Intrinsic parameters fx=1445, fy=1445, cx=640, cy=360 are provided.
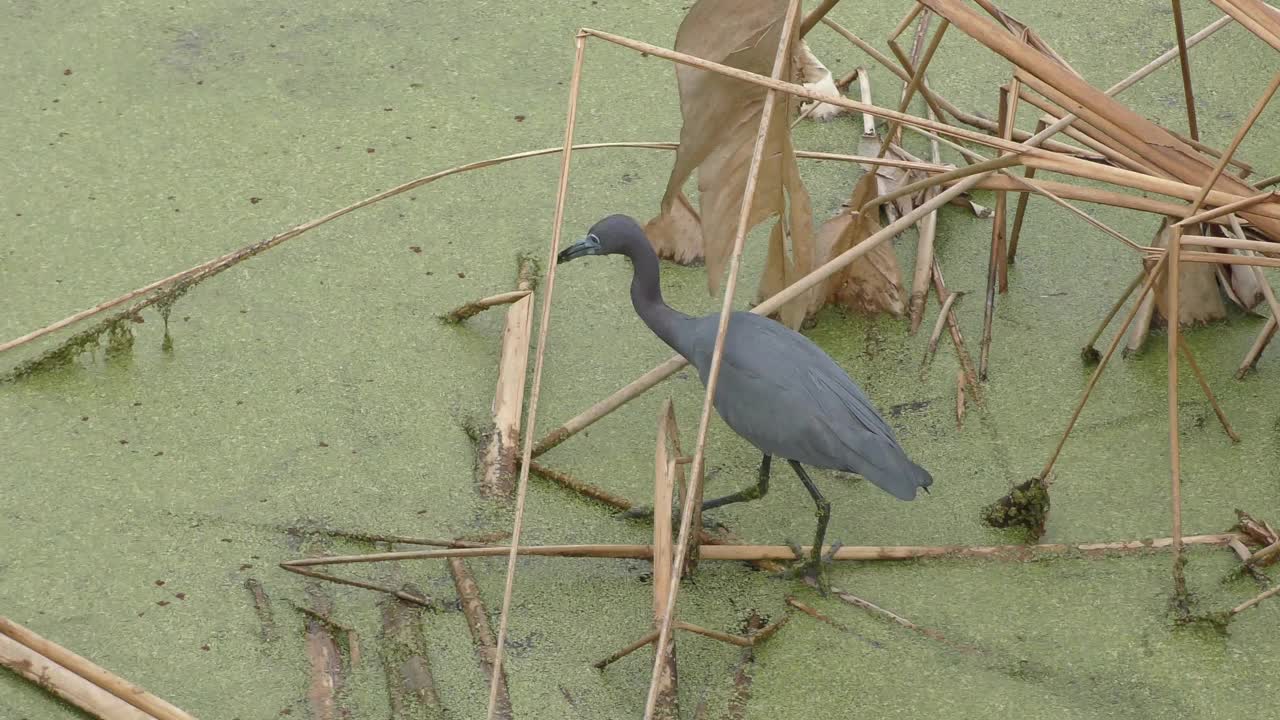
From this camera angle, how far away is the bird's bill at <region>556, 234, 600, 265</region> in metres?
2.24

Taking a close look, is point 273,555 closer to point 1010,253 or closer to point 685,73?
point 685,73

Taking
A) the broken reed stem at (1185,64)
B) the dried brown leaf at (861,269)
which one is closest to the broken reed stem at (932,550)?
the dried brown leaf at (861,269)

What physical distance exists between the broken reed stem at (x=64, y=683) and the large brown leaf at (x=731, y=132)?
3.50 ft

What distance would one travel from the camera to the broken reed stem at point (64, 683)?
179 centimetres

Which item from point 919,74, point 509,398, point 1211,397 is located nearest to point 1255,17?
point 919,74

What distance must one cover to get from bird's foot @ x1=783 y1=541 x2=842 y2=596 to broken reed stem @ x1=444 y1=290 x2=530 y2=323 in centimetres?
69

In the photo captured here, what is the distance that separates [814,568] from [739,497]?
169mm

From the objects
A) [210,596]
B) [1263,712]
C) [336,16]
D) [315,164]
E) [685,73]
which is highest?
[685,73]

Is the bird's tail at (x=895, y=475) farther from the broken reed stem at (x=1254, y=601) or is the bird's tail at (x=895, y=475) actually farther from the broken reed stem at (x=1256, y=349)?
the broken reed stem at (x=1256, y=349)

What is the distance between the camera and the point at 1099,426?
7.85 feet

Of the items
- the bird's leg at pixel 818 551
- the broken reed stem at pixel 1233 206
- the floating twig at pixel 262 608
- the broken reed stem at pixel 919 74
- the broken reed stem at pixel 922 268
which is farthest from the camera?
the broken reed stem at pixel 922 268

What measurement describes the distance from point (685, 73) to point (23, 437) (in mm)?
1175

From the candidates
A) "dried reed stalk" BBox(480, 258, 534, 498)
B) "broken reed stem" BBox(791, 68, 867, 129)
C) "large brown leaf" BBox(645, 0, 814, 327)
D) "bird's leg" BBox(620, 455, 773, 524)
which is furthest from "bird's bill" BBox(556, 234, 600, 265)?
"broken reed stem" BBox(791, 68, 867, 129)

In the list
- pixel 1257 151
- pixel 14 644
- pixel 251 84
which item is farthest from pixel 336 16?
pixel 1257 151
